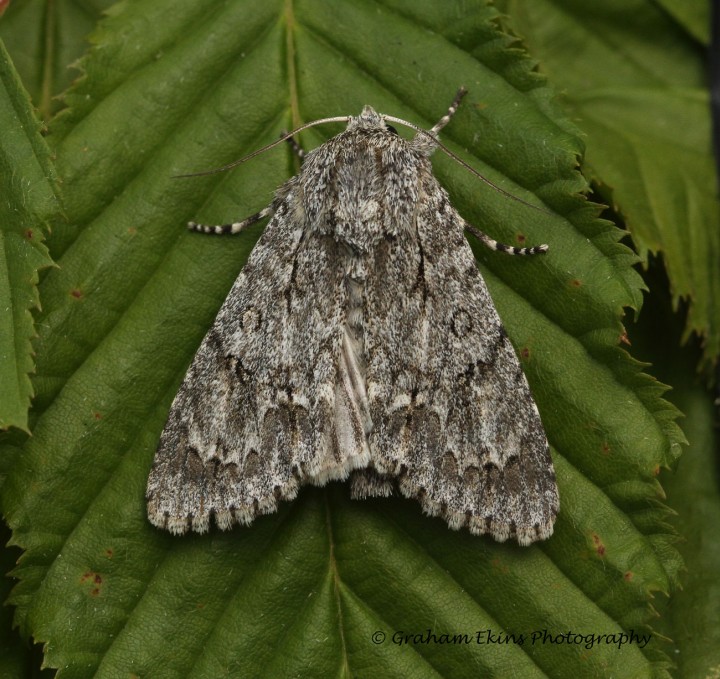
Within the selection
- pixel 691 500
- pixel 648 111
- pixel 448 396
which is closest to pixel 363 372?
pixel 448 396

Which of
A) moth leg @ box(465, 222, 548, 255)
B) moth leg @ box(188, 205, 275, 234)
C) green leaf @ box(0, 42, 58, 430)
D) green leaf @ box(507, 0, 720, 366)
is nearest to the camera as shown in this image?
green leaf @ box(0, 42, 58, 430)

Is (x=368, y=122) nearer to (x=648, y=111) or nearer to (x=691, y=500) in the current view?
(x=648, y=111)

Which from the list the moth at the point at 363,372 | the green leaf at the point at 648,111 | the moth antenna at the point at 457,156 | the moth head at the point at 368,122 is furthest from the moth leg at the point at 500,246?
the green leaf at the point at 648,111

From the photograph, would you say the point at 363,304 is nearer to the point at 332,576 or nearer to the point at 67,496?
the point at 332,576

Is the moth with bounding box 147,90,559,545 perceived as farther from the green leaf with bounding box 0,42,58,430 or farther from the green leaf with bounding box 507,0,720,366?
the green leaf with bounding box 507,0,720,366

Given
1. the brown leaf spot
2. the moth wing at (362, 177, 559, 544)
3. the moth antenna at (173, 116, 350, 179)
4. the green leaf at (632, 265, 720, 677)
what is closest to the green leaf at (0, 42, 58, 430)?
the moth antenna at (173, 116, 350, 179)

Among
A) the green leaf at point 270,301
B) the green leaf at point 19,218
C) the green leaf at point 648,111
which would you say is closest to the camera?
the green leaf at point 19,218

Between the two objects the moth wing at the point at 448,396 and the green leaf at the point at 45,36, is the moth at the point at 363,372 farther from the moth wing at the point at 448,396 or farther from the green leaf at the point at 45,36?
the green leaf at the point at 45,36

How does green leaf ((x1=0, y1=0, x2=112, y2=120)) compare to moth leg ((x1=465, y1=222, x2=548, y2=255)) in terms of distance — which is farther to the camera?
green leaf ((x1=0, y1=0, x2=112, y2=120))
